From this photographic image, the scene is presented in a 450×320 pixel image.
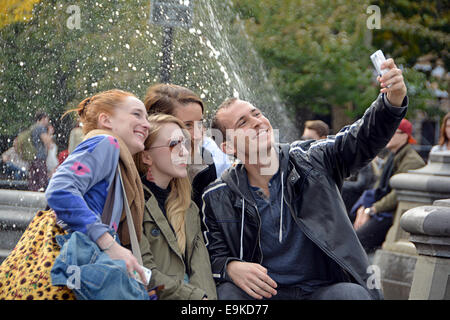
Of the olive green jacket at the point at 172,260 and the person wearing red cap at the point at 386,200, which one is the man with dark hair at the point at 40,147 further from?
the olive green jacket at the point at 172,260

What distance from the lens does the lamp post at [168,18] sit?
6.14m

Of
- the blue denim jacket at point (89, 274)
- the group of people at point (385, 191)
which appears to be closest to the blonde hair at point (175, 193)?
the blue denim jacket at point (89, 274)

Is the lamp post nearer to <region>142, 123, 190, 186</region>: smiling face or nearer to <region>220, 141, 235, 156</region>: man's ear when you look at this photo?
<region>220, 141, 235, 156</region>: man's ear

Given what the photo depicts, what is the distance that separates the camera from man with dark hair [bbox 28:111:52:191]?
23.2 feet

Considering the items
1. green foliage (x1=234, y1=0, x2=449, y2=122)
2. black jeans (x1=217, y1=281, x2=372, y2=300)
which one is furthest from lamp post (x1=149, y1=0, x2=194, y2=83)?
green foliage (x1=234, y1=0, x2=449, y2=122)

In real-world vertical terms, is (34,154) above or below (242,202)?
below

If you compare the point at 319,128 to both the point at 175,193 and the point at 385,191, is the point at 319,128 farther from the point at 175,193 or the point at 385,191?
the point at 175,193

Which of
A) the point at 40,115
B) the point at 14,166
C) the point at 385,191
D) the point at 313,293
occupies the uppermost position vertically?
the point at 40,115

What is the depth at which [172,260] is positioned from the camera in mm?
3451

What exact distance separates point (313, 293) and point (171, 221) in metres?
0.81

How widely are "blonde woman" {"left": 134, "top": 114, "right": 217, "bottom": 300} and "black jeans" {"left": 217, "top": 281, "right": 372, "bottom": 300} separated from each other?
0.08 meters

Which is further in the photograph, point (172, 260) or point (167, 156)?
point (167, 156)

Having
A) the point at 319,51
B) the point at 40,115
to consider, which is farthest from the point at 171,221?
the point at 319,51
